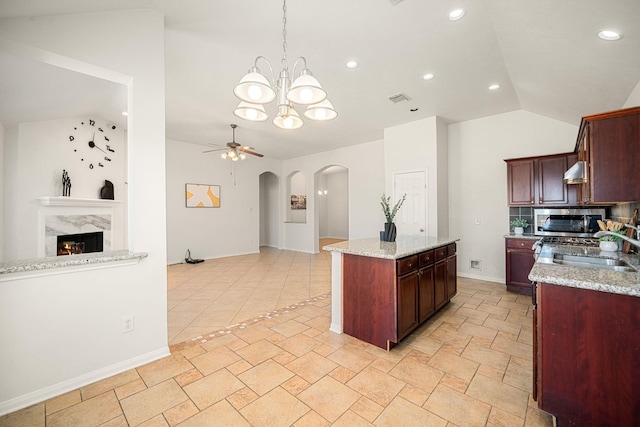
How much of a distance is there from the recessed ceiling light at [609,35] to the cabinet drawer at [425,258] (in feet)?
7.13

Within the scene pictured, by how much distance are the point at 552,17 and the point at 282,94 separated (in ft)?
7.02

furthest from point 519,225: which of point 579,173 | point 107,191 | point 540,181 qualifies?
point 107,191

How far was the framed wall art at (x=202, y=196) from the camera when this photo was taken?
661 centimetres

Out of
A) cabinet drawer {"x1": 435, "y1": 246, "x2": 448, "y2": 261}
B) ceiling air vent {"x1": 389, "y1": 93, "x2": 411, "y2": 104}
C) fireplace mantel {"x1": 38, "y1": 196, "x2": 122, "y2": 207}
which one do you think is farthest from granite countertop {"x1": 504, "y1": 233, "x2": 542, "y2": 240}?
fireplace mantel {"x1": 38, "y1": 196, "x2": 122, "y2": 207}

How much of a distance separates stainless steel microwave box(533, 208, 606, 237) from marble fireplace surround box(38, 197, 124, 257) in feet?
23.6

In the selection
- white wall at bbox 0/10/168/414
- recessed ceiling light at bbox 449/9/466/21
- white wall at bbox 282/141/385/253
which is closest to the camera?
white wall at bbox 0/10/168/414

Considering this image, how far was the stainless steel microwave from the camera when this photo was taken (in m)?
3.83

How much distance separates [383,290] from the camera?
2.45 meters

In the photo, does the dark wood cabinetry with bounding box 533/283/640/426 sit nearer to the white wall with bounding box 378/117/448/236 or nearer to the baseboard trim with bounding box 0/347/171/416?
the baseboard trim with bounding box 0/347/171/416

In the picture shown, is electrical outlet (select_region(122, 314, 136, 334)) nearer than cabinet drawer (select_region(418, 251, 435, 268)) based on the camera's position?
Yes

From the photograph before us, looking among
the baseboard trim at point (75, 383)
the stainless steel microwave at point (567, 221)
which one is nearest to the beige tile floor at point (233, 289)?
the baseboard trim at point (75, 383)

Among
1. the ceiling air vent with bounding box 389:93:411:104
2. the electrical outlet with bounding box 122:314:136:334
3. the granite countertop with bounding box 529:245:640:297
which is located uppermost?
the ceiling air vent with bounding box 389:93:411:104

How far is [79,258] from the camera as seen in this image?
2025 millimetres

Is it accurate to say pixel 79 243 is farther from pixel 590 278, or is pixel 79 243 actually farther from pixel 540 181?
pixel 540 181
